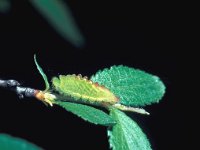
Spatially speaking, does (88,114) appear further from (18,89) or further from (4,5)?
(4,5)

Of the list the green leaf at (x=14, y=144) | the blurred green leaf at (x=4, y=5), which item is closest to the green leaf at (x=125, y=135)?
the green leaf at (x=14, y=144)

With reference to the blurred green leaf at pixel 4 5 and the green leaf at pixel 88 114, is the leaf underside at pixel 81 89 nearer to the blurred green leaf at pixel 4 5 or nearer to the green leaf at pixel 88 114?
the green leaf at pixel 88 114

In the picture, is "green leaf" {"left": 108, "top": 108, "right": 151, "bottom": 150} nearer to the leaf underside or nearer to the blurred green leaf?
the leaf underside

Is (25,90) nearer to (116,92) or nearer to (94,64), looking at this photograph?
(116,92)

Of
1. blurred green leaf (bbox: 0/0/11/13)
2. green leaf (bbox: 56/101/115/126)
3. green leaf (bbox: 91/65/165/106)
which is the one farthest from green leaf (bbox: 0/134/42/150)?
blurred green leaf (bbox: 0/0/11/13)

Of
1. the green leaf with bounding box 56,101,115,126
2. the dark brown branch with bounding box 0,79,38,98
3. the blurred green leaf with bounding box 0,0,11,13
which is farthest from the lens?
the blurred green leaf with bounding box 0,0,11,13

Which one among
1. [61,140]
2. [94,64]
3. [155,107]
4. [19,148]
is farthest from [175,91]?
[19,148]
